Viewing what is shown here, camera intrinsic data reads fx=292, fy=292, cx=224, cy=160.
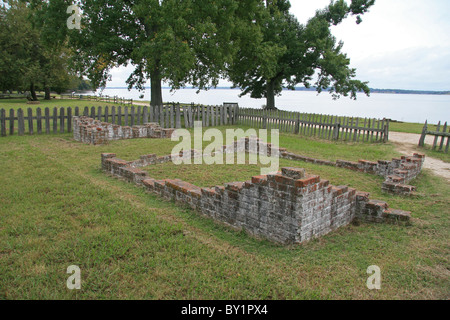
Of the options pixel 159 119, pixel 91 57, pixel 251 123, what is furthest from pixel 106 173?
pixel 251 123

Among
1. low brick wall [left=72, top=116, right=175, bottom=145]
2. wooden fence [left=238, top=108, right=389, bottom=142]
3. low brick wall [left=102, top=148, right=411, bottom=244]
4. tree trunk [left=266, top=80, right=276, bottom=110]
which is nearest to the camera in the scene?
low brick wall [left=102, top=148, right=411, bottom=244]

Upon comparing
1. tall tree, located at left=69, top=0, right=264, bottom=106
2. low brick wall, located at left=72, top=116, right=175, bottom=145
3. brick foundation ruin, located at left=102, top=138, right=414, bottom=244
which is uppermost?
tall tree, located at left=69, top=0, right=264, bottom=106

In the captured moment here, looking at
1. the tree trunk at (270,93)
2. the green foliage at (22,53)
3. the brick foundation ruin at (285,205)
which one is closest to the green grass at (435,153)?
the brick foundation ruin at (285,205)

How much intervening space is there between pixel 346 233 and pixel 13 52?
41.1 meters

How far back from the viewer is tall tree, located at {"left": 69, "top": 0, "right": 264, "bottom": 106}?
48.8 ft

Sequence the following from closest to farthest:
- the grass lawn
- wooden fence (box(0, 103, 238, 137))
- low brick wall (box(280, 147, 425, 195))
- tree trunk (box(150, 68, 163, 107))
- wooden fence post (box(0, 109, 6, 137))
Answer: the grass lawn < low brick wall (box(280, 147, 425, 195)) < wooden fence post (box(0, 109, 6, 137)) < wooden fence (box(0, 103, 238, 137)) < tree trunk (box(150, 68, 163, 107))

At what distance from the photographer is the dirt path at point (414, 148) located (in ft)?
29.5

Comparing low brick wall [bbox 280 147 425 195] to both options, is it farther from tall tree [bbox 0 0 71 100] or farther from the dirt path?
tall tree [bbox 0 0 71 100]

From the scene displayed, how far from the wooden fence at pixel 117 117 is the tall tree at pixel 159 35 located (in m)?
2.06

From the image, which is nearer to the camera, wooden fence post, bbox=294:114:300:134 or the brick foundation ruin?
the brick foundation ruin

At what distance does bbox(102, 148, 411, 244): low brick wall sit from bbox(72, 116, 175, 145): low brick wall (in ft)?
22.9

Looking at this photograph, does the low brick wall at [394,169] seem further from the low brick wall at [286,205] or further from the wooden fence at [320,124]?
the wooden fence at [320,124]

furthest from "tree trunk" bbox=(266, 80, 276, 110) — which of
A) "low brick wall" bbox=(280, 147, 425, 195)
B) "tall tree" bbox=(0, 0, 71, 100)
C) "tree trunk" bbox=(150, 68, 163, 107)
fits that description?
"tall tree" bbox=(0, 0, 71, 100)

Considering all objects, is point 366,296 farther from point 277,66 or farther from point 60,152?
point 277,66
